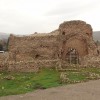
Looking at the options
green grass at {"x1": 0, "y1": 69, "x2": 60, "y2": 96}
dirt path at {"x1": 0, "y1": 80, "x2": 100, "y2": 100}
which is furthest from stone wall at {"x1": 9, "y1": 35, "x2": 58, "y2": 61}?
dirt path at {"x1": 0, "y1": 80, "x2": 100, "y2": 100}

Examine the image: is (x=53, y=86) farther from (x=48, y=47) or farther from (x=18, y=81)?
(x=48, y=47)

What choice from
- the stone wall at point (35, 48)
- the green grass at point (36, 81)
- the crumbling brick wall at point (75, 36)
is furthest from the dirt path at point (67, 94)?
the stone wall at point (35, 48)

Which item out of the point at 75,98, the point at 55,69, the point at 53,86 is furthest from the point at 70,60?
the point at 75,98

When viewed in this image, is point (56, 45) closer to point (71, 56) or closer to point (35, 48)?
point (35, 48)

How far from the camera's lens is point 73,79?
83.4 ft

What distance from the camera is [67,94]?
19.5 m

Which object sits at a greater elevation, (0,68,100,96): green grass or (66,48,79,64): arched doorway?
(66,48,79,64): arched doorway

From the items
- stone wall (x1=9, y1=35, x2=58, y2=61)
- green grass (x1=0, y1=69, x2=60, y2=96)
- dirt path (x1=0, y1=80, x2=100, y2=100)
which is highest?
stone wall (x1=9, y1=35, x2=58, y2=61)

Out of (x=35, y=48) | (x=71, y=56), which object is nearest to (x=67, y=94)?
(x=35, y=48)

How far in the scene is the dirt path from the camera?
1846cm

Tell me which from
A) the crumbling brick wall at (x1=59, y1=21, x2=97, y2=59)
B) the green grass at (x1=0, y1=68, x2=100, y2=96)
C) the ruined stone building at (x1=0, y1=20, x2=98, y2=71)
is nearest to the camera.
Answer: the green grass at (x1=0, y1=68, x2=100, y2=96)

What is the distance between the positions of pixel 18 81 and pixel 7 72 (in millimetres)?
5916

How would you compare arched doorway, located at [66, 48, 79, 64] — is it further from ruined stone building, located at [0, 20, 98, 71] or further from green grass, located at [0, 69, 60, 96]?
green grass, located at [0, 69, 60, 96]

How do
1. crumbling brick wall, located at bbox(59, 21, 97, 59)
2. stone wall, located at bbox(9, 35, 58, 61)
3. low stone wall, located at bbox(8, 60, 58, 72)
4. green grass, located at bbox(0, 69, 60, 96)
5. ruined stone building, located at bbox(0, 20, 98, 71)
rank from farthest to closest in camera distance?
1. stone wall, located at bbox(9, 35, 58, 61)
2. ruined stone building, located at bbox(0, 20, 98, 71)
3. crumbling brick wall, located at bbox(59, 21, 97, 59)
4. low stone wall, located at bbox(8, 60, 58, 72)
5. green grass, located at bbox(0, 69, 60, 96)
